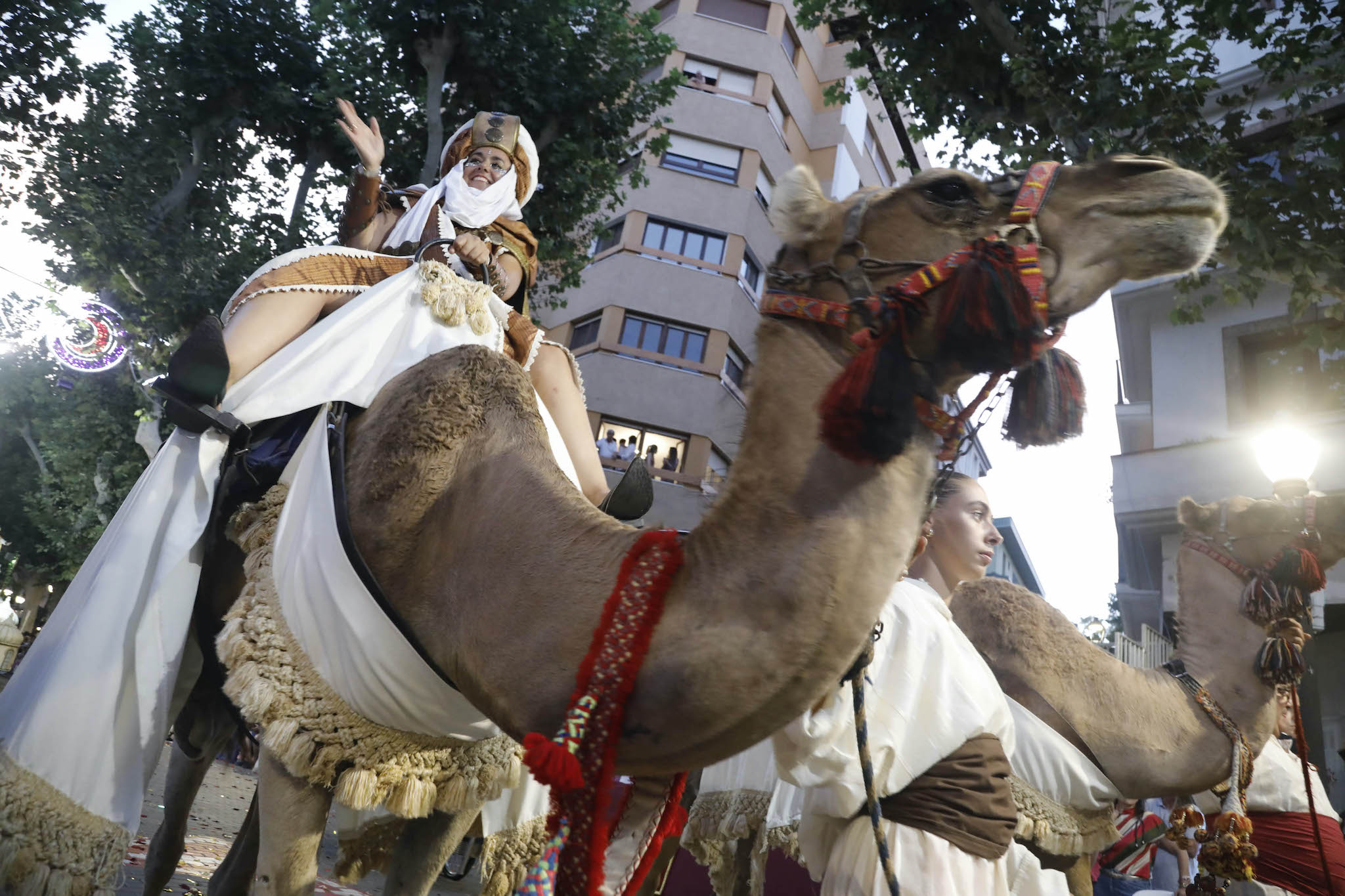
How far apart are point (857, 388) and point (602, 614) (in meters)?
0.69

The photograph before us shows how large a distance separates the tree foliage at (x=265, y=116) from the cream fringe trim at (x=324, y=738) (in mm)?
11207

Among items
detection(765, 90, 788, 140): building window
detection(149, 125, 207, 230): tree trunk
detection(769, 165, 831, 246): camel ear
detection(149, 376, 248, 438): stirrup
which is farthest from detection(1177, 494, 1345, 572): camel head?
detection(765, 90, 788, 140): building window

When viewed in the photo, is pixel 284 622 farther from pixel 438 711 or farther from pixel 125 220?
pixel 125 220

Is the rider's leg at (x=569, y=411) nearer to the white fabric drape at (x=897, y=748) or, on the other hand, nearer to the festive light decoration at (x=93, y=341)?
the white fabric drape at (x=897, y=748)

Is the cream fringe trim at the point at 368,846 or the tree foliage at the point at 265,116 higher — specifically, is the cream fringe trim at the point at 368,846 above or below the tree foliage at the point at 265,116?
below

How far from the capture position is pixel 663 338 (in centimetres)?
2731

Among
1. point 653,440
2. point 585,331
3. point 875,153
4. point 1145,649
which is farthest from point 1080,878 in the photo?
point 875,153

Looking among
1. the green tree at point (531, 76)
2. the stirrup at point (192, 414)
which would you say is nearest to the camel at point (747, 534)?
the stirrup at point (192, 414)

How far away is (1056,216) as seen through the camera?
2090mm

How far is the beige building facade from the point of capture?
26.2 metres

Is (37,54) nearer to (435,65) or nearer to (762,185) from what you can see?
(435,65)

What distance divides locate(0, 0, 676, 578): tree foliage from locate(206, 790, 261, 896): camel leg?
430 inches

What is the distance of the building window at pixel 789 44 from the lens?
1188 inches

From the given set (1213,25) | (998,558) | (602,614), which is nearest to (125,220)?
(1213,25)
